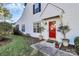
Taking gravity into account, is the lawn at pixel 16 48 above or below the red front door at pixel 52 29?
below

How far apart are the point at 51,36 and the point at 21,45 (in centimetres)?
56

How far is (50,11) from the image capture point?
110 inches

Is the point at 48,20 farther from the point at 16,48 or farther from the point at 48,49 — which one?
the point at 16,48

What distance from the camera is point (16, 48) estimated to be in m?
2.79

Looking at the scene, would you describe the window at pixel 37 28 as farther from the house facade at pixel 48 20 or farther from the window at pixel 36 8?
the window at pixel 36 8

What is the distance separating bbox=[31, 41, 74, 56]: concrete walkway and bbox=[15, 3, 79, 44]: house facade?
0.42 feet

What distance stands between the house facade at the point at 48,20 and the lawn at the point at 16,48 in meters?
0.20

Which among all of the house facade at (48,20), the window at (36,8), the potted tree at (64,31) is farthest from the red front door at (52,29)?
the window at (36,8)

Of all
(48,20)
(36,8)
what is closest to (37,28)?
(48,20)

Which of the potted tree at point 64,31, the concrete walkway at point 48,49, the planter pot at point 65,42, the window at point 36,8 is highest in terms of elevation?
the window at point 36,8

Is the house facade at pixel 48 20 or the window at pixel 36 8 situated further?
the window at pixel 36 8

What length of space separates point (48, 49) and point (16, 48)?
1.88ft

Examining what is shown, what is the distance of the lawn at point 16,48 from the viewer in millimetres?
2773

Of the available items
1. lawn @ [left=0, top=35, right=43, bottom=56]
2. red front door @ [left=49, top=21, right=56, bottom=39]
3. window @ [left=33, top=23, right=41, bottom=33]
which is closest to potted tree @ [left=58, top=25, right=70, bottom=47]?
red front door @ [left=49, top=21, right=56, bottom=39]
